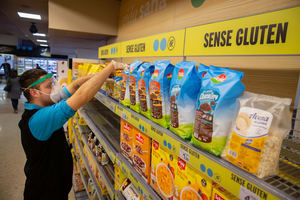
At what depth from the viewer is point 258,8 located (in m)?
1.01

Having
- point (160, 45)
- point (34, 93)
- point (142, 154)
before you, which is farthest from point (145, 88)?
point (34, 93)

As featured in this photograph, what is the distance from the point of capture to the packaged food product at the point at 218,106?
2.25 ft

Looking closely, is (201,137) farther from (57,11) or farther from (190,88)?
(57,11)

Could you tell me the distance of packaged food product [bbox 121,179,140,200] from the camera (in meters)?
1.34

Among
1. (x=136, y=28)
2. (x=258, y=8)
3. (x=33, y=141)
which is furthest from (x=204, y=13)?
(x=33, y=141)

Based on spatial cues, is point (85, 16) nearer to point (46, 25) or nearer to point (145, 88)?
point (145, 88)

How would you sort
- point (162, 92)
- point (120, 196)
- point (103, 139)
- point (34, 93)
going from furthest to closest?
point (103, 139) < point (34, 93) < point (120, 196) < point (162, 92)

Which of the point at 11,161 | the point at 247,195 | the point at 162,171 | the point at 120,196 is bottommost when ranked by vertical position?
the point at 11,161

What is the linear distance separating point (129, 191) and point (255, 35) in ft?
4.09

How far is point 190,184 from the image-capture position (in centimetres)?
84

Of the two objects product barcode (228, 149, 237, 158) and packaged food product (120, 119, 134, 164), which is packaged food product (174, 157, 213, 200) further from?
packaged food product (120, 119, 134, 164)

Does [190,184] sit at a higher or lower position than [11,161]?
higher

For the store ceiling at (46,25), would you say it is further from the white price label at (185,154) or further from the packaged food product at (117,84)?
the white price label at (185,154)

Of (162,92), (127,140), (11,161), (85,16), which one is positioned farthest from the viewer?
(11,161)
